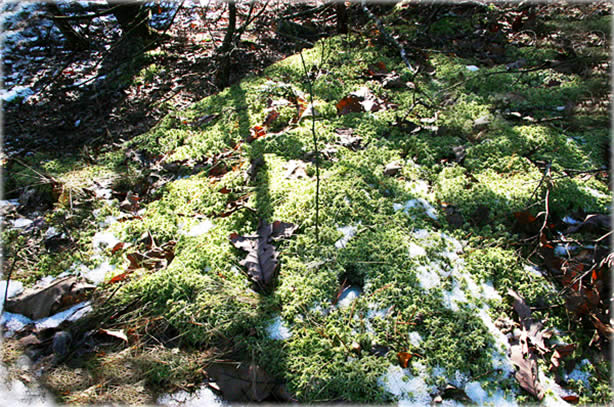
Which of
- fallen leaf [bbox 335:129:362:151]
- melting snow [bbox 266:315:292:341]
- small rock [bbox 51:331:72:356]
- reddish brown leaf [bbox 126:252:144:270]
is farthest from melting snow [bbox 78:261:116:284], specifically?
fallen leaf [bbox 335:129:362:151]

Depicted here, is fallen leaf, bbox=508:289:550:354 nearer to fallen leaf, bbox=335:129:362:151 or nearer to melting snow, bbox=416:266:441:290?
melting snow, bbox=416:266:441:290

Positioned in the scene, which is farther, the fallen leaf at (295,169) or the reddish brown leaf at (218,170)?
the reddish brown leaf at (218,170)

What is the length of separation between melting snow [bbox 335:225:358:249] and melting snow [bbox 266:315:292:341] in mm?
532

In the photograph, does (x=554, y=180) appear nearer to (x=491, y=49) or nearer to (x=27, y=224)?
(x=491, y=49)

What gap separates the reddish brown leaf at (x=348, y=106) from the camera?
10.1ft

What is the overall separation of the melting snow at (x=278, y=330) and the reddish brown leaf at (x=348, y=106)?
191cm

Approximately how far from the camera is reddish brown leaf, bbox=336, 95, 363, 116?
309 centimetres

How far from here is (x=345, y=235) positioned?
2.11 meters

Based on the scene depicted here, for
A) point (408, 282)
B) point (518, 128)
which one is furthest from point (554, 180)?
point (408, 282)

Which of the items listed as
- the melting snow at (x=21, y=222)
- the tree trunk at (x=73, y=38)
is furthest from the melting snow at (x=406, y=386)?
the tree trunk at (x=73, y=38)

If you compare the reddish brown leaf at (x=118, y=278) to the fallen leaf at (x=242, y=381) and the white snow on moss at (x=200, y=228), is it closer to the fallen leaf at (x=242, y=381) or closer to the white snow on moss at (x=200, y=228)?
the white snow on moss at (x=200, y=228)

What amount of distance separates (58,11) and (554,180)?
20.2 ft

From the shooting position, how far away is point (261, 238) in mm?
2113

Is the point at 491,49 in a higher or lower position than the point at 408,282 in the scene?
higher
